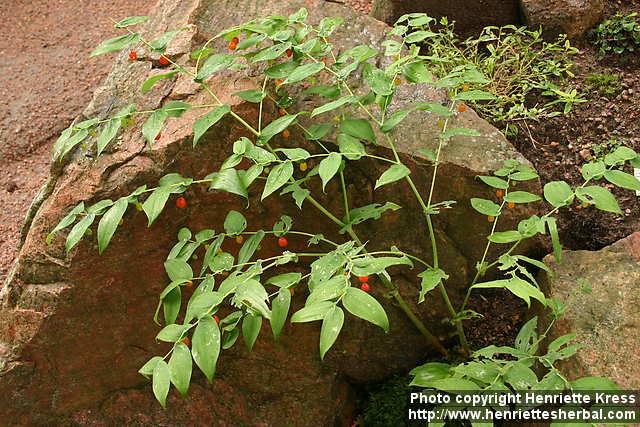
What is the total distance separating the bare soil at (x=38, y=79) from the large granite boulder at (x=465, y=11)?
1878 millimetres

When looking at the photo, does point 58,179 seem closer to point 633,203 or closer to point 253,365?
point 253,365

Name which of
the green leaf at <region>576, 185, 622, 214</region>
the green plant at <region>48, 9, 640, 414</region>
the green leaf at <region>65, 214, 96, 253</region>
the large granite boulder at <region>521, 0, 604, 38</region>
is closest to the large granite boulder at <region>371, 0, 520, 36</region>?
the large granite boulder at <region>521, 0, 604, 38</region>

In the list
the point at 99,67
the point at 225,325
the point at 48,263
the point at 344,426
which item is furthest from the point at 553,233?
the point at 99,67

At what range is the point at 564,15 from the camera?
3.31m

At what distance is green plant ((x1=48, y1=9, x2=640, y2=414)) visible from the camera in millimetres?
1729

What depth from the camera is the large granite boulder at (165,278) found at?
2.35m

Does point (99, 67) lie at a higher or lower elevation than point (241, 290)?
lower

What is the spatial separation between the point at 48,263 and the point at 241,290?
96cm

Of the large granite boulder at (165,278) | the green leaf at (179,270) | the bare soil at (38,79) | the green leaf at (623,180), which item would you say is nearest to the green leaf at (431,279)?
the large granite boulder at (165,278)

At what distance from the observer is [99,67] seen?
4.27 m

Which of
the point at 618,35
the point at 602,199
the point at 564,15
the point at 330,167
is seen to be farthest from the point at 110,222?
the point at 618,35

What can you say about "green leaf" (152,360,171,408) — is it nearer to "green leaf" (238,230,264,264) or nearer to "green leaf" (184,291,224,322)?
"green leaf" (184,291,224,322)

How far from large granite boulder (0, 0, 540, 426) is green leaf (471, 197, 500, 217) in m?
0.20

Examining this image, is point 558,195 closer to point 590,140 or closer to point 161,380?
point 590,140
